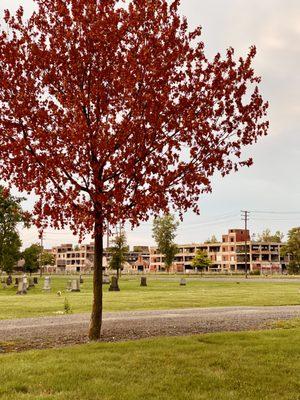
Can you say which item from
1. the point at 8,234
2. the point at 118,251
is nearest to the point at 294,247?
the point at 118,251

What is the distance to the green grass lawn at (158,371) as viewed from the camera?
23.0 feet

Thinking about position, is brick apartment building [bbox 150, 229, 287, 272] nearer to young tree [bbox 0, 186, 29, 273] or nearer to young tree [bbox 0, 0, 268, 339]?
young tree [bbox 0, 186, 29, 273]

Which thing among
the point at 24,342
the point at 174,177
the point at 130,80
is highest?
the point at 130,80

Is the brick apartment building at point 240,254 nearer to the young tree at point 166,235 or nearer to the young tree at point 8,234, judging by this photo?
the young tree at point 166,235

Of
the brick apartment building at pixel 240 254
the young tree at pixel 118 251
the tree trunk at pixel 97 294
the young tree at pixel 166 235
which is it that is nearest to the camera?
the tree trunk at pixel 97 294

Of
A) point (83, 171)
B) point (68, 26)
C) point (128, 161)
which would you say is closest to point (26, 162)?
point (83, 171)

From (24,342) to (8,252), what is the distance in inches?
2056

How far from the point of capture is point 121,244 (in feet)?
213

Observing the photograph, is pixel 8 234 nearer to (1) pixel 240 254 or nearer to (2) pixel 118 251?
(2) pixel 118 251

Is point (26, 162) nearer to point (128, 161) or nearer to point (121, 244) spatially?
point (128, 161)

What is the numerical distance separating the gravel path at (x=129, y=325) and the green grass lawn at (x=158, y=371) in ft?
6.70

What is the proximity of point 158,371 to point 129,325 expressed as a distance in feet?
23.1

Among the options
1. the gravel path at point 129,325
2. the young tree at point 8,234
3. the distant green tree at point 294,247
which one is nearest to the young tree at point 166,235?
the distant green tree at point 294,247

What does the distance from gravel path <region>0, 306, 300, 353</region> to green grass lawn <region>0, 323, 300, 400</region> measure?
6.70 feet
